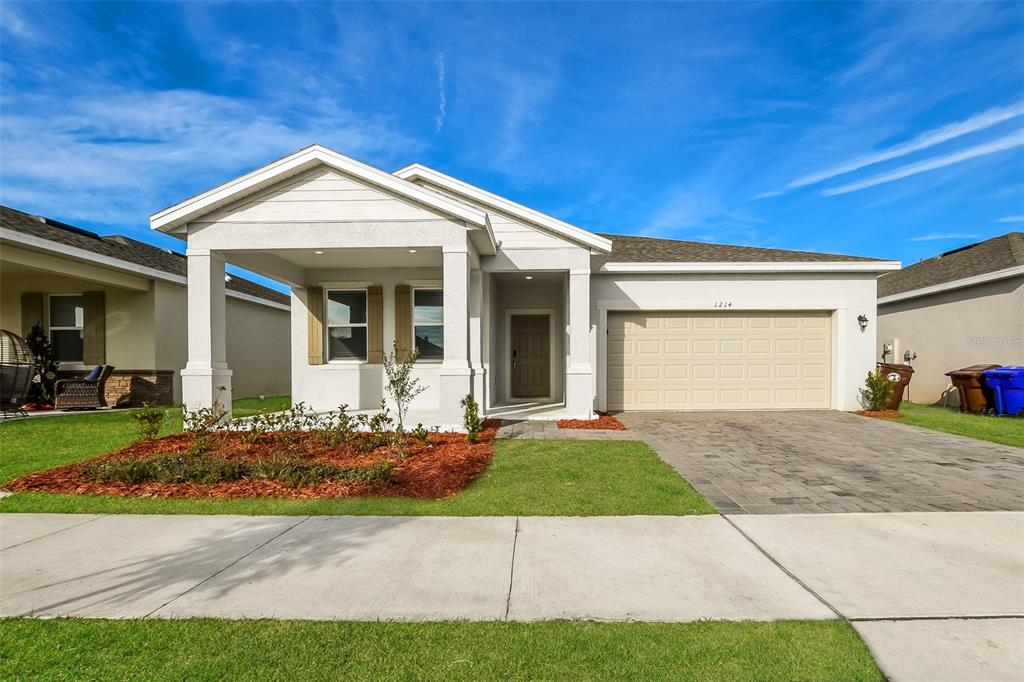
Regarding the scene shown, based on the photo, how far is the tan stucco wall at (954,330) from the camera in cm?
1188

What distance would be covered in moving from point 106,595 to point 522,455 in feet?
15.1

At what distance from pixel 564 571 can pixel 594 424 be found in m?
6.18

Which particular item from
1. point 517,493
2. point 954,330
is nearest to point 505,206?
point 517,493

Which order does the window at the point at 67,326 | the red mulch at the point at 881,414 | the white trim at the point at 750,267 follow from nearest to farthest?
the red mulch at the point at 881,414, the white trim at the point at 750,267, the window at the point at 67,326

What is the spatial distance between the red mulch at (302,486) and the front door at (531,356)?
6.01 meters

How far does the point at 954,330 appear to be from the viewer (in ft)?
44.2

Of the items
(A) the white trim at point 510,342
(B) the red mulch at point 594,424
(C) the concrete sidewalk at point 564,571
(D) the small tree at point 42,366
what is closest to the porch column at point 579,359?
(B) the red mulch at point 594,424

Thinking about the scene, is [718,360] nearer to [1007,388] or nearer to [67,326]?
[1007,388]

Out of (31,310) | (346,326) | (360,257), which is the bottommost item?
(346,326)

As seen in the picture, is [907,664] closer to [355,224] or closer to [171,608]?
[171,608]

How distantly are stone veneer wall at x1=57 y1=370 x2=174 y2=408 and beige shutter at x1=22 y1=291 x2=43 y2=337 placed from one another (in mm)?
1675

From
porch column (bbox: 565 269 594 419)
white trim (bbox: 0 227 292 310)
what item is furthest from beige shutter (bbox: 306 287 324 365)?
porch column (bbox: 565 269 594 419)

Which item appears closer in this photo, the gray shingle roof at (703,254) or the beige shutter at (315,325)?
the beige shutter at (315,325)

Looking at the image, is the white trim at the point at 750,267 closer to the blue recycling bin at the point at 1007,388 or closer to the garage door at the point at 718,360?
the garage door at the point at 718,360
